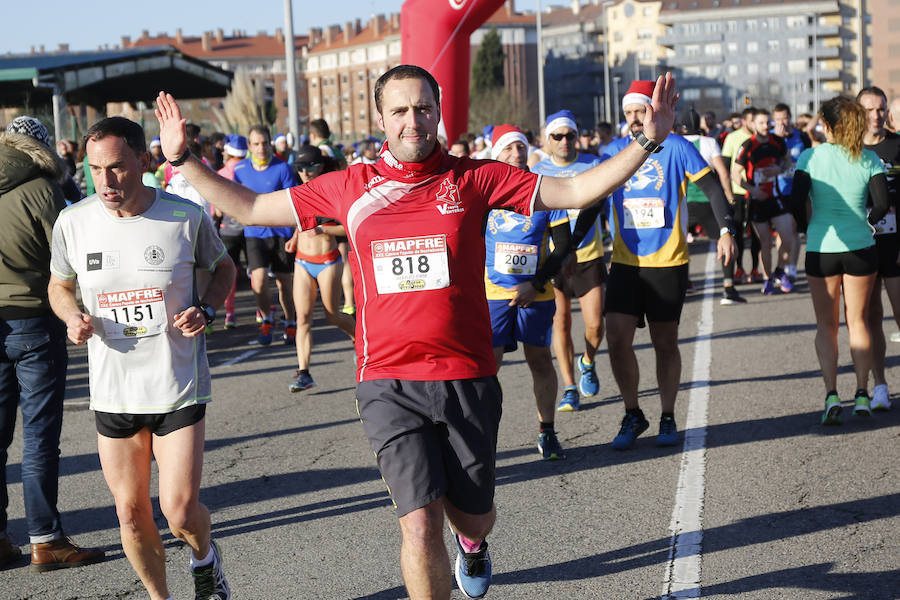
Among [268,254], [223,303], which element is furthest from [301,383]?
[223,303]

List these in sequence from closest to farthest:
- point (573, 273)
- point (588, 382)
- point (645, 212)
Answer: point (645, 212) → point (573, 273) → point (588, 382)

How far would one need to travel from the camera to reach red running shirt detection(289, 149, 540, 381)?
155 inches

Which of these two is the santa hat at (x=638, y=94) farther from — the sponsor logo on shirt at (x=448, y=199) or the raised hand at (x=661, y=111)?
the sponsor logo on shirt at (x=448, y=199)

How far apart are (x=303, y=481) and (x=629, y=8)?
135m

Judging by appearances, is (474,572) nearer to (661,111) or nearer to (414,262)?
(414,262)

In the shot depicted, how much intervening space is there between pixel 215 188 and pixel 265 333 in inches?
336

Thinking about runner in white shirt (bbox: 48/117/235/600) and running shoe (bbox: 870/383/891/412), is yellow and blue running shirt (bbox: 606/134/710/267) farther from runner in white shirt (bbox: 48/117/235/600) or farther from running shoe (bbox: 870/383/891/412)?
runner in white shirt (bbox: 48/117/235/600)

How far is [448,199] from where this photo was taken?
156 inches

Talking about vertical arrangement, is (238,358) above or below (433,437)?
below

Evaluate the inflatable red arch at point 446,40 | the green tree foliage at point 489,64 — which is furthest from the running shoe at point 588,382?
the green tree foliage at point 489,64

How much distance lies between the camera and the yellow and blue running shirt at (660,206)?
23.4 feet

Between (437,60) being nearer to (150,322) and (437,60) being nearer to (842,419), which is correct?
(842,419)

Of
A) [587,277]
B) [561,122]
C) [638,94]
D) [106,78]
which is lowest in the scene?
[587,277]

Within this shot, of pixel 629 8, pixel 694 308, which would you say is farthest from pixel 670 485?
pixel 629 8
